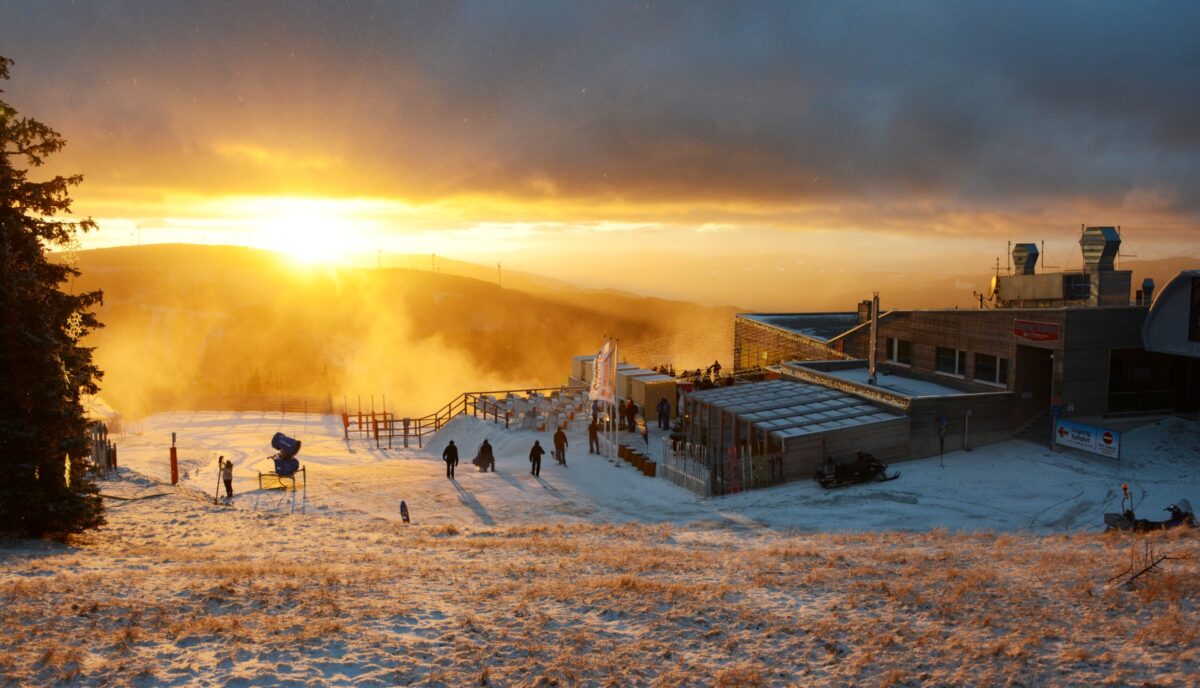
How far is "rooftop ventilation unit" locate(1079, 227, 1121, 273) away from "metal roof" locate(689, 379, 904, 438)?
36.5 feet

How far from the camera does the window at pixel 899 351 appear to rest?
1298 inches

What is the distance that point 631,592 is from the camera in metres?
11.7

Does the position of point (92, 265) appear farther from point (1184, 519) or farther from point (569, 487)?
point (1184, 519)

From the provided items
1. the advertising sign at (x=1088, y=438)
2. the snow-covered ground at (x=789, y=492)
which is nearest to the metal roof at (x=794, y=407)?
the snow-covered ground at (x=789, y=492)

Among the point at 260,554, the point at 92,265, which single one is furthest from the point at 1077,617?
the point at 92,265

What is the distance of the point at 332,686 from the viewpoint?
845cm

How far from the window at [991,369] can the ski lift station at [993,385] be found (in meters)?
0.05

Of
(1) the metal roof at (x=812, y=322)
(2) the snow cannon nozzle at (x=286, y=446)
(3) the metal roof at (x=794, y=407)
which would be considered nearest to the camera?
(3) the metal roof at (x=794, y=407)

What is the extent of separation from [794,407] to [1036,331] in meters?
8.22

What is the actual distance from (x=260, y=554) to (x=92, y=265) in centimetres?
15262

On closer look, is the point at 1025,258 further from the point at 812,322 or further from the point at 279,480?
the point at 279,480

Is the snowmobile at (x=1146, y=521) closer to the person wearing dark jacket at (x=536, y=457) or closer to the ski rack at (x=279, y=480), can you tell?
the person wearing dark jacket at (x=536, y=457)

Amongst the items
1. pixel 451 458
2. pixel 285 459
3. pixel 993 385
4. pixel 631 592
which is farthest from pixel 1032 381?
pixel 285 459

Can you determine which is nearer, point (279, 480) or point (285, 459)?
point (285, 459)
